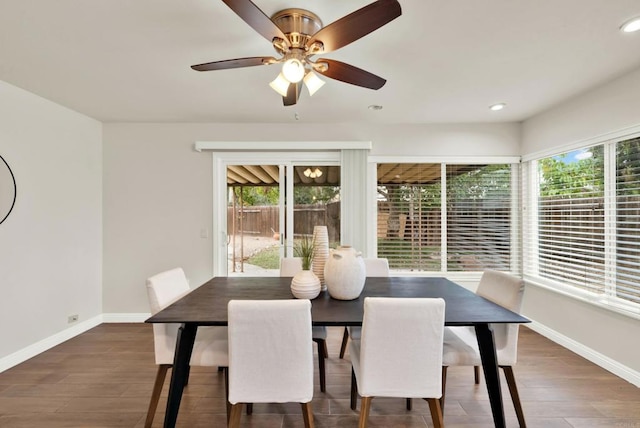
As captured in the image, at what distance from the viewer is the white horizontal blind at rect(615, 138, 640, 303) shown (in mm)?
2355

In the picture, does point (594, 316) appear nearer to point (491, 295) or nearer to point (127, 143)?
point (491, 295)

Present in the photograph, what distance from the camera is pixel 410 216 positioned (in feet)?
12.2

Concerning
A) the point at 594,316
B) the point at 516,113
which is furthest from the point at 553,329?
the point at 516,113

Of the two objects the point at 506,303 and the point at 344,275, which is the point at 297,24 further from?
the point at 506,303

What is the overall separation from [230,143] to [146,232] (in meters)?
1.48

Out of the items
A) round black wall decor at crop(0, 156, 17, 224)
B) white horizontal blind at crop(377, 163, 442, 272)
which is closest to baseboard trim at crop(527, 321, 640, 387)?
white horizontal blind at crop(377, 163, 442, 272)

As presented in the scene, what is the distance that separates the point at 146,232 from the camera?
359 centimetres

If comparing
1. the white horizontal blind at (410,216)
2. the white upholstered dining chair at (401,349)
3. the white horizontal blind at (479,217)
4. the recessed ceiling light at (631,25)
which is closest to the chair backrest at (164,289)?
the white upholstered dining chair at (401,349)

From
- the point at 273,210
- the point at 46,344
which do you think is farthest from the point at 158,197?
the point at 46,344

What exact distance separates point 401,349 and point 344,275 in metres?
0.54

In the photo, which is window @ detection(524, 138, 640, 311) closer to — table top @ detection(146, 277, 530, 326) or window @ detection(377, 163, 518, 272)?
window @ detection(377, 163, 518, 272)

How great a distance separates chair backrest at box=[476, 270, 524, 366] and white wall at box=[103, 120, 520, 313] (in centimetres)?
229

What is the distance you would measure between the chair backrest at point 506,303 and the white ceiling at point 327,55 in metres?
1.54

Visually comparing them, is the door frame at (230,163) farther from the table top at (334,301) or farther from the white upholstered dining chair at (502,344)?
the white upholstered dining chair at (502,344)
